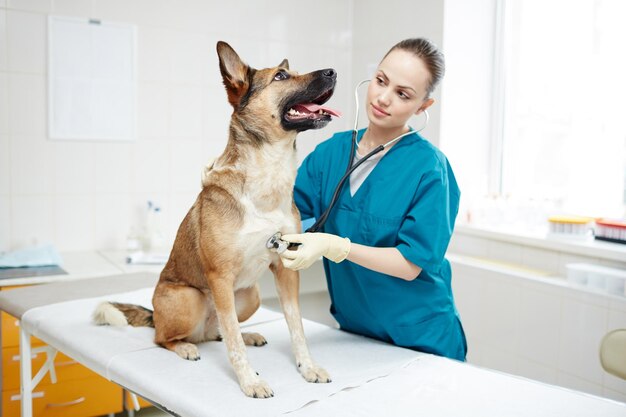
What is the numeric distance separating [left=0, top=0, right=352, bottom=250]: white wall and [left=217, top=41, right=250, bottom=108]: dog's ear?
1.84 meters

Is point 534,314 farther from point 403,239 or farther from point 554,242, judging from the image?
point 403,239

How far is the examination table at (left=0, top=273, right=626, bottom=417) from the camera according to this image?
1.21 m

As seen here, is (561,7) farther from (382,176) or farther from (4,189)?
(4,189)

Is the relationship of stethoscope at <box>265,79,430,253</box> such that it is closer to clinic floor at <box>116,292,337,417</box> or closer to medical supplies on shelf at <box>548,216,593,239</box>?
medical supplies on shelf at <box>548,216,593,239</box>

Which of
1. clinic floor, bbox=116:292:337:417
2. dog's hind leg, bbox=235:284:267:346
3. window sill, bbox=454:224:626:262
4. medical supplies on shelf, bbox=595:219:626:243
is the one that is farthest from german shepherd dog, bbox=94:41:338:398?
clinic floor, bbox=116:292:337:417

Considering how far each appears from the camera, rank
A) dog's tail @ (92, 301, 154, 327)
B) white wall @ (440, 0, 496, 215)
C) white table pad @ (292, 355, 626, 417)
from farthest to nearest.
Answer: white wall @ (440, 0, 496, 215)
dog's tail @ (92, 301, 154, 327)
white table pad @ (292, 355, 626, 417)

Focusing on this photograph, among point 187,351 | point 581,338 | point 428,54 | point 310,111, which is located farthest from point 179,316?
point 581,338

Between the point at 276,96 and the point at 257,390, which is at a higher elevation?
the point at 276,96

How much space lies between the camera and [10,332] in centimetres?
242

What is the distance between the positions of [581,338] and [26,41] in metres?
2.76

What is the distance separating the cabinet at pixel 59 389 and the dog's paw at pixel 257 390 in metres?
1.54

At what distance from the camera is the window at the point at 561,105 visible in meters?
2.85

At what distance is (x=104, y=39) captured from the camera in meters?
2.98

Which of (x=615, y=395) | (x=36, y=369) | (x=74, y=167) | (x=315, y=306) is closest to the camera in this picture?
(x=615, y=395)
